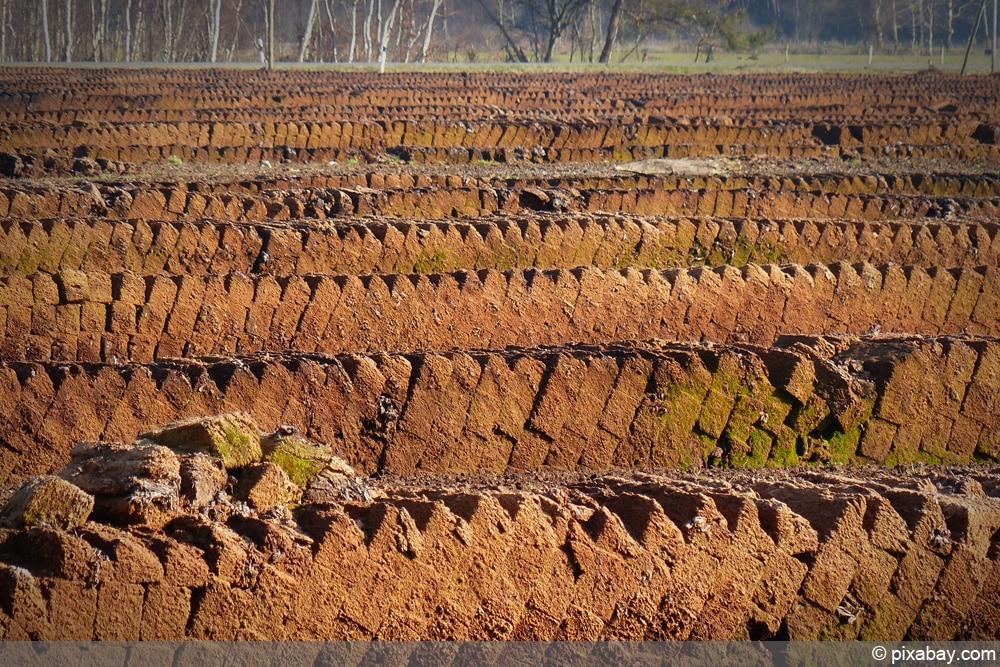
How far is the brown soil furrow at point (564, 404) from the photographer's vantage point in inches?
293

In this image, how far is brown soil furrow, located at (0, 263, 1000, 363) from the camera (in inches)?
368

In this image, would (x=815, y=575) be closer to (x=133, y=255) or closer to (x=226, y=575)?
(x=226, y=575)

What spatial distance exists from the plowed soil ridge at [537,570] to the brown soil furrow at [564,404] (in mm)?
1868

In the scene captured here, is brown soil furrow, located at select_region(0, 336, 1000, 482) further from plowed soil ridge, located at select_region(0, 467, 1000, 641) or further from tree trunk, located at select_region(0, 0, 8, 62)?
tree trunk, located at select_region(0, 0, 8, 62)

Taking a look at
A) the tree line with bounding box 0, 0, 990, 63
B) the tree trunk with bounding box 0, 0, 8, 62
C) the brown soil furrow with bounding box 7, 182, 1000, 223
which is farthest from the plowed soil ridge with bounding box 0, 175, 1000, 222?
the tree trunk with bounding box 0, 0, 8, 62

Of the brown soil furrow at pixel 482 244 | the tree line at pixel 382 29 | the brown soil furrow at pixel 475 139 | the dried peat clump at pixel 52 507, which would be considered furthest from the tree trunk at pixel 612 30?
the dried peat clump at pixel 52 507

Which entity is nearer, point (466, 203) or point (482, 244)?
point (482, 244)

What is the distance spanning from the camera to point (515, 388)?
7.82 meters

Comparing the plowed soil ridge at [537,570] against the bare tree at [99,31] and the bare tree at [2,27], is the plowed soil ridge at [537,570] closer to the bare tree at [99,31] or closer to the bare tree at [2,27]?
the bare tree at [99,31]

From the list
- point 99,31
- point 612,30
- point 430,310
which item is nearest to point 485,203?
point 430,310

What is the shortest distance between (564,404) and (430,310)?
88.6 inches

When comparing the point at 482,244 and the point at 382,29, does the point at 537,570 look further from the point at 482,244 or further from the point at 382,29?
the point at 382,29

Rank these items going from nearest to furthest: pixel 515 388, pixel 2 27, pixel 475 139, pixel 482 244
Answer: pixel 515 388 → pixel 482 244 → pixel 475 139 → pixel 2 27

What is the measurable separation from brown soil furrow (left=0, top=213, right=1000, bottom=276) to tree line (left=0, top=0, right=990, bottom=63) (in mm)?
27250
